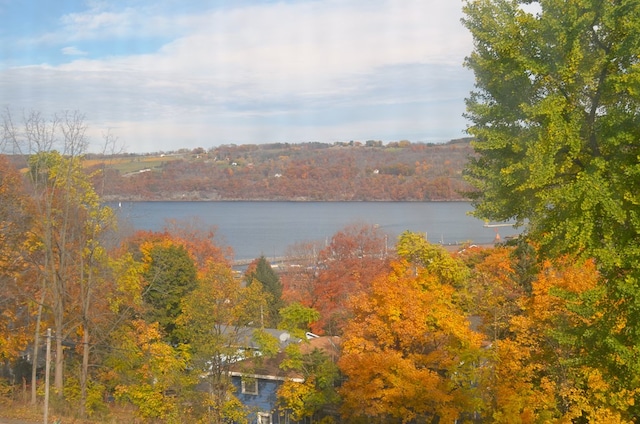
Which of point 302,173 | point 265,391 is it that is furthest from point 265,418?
point 302,173

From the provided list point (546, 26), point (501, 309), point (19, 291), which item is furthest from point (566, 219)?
point (19, 291)

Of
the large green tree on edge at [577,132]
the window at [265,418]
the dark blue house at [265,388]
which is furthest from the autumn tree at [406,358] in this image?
the large green tree on edge at [577,132]

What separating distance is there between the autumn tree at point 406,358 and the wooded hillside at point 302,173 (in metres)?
51.3

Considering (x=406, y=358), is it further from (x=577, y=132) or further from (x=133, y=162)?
(x=133, y=162)

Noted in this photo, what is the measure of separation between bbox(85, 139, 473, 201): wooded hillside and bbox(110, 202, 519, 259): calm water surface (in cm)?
316

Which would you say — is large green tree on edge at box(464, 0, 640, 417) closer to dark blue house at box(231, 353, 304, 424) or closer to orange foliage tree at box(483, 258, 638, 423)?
Result: orange foliage tree at box(483, 258, 638, 423)

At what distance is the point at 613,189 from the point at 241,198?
326 feet

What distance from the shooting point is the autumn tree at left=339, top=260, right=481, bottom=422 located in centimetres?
1210

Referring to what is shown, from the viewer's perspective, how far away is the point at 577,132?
619cm

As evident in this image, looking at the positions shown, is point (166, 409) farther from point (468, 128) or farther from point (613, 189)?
point (613, 189)

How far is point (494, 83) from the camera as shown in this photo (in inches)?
269

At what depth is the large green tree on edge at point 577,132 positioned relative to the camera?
19.6 feet

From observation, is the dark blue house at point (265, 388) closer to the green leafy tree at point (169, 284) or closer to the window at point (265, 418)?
the window at point (265, 418)

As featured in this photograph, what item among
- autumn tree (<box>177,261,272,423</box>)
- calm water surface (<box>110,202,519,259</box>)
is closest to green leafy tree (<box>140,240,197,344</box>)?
autumn tree (<box>177,261,272,423</box>)
